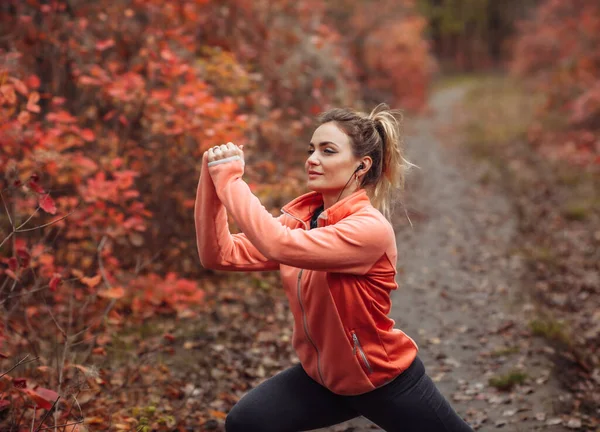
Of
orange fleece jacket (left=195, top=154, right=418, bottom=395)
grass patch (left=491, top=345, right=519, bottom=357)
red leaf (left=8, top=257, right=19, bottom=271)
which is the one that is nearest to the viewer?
orange fleece jacket (left=195, top=154, right=418, bottom=395)

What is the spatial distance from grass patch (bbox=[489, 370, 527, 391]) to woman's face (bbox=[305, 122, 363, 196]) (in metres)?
3.36

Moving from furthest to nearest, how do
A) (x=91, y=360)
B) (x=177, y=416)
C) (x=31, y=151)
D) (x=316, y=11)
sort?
(x=316, y=11) < (x=31, y=151) < (x=91, y=360) < (x=177, y=416)

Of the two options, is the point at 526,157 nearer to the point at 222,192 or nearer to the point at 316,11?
the point at 316,11

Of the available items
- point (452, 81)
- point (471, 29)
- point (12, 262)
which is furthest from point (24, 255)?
point (471, 29)

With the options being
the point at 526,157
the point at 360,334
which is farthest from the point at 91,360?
the point at 526,157

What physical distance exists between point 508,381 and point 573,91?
15.2 meters

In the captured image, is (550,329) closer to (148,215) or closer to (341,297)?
(341,297)

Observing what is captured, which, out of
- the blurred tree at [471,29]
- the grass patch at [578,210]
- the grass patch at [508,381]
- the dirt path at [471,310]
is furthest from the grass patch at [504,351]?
the blurred tree at [471,29]

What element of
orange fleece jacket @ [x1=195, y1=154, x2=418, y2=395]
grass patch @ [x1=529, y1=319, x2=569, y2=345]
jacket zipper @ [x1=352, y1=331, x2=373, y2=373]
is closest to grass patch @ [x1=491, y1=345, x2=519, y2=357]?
grass patch @ [x1=529, y1=319, x2=569, y2=345]

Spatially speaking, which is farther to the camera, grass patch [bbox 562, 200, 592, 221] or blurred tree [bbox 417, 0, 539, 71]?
blurred tree [bbox 417, 0, 539, 71]

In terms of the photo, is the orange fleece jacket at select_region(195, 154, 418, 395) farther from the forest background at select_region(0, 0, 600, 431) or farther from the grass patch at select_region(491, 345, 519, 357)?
the grass patch at select_region(491, 345, 519, 357)

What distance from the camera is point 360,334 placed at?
2.83m

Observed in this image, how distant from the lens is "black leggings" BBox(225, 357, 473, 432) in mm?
2830

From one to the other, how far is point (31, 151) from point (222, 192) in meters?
3.91
